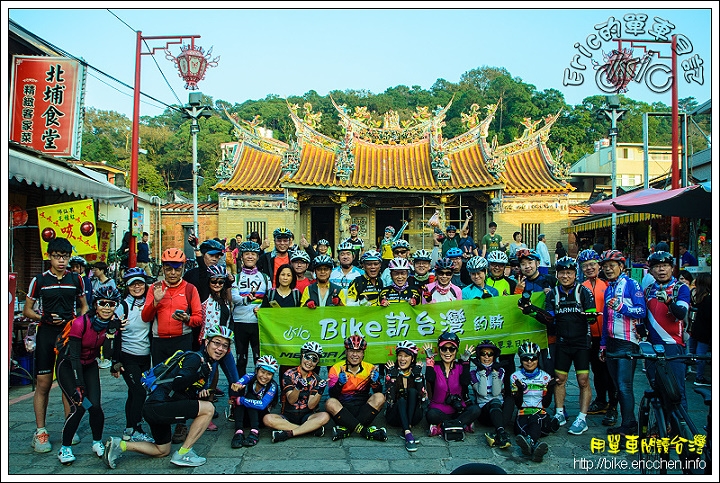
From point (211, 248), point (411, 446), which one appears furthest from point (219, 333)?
point (411, 446)

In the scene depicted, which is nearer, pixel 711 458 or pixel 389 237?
pixel 711 458

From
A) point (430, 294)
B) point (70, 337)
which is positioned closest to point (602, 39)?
point (430, 294)

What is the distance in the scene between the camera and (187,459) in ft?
15.3

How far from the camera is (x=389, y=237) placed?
34.1 ft

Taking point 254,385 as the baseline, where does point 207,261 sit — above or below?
above

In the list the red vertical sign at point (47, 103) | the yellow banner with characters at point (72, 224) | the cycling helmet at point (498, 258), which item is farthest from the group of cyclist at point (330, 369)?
the red vertical sign at point (47, 103)

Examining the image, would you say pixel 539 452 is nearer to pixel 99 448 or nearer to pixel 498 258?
pixel 498 258

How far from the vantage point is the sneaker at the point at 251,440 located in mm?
5094

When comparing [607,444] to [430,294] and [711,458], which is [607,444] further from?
[430,294]

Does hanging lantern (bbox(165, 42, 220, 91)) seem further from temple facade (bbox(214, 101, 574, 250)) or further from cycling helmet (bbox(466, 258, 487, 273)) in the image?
cycling helmet (bbox(466, 258, 487, 273))

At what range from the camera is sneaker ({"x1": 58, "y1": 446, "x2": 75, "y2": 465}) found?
4.69 meters

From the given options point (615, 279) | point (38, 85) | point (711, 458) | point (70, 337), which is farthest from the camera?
point (38, 85)

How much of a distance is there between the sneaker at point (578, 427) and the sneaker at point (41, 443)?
5.23 metres

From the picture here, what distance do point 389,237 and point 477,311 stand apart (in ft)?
14.2
